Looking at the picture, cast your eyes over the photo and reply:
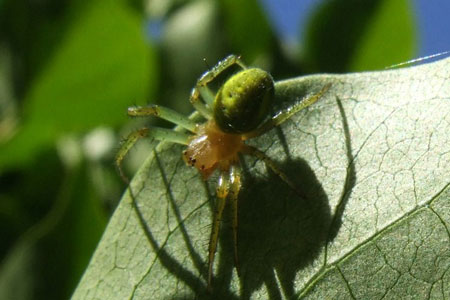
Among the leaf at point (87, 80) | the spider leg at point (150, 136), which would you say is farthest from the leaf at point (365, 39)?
the spider leg at point (150, 136)

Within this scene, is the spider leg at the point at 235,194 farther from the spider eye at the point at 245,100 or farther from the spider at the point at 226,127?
the spider eye at the point at 245,100

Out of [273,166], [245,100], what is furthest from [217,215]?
[245,100]

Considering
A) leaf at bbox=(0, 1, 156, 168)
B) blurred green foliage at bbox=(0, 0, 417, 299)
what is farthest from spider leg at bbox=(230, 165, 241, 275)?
leaf at bbox=(0, 1, 156, 168)

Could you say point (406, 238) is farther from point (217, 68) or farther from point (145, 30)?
point (145, 30)

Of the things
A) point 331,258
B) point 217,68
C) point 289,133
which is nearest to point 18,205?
point 217,68

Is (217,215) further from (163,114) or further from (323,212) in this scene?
(163,114)

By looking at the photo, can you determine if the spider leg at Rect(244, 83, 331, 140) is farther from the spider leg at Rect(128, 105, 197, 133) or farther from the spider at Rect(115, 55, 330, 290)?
the spider leg at Rect(128, 105, 197, 133)
